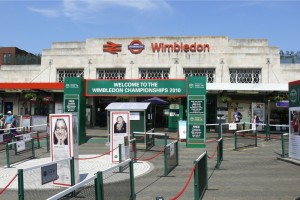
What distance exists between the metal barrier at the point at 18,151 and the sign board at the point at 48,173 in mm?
7390

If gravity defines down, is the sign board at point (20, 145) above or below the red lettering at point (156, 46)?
below

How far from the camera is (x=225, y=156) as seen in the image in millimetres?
17594

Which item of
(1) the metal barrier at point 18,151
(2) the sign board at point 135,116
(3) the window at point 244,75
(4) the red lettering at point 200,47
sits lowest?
(1) the metal barrier at point 18,151

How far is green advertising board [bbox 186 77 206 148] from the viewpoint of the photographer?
21.7 m

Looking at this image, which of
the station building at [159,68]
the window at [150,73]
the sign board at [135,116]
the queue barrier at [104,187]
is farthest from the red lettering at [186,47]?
the queue barrier at [104,187]

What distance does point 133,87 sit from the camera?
79.8 feet

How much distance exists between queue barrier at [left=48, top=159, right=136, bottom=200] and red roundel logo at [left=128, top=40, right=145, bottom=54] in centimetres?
2709

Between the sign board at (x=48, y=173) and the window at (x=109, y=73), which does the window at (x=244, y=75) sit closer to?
the window at (x=109, y=73)

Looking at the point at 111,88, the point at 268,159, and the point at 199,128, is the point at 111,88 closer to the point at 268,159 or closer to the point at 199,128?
the point at 199,128

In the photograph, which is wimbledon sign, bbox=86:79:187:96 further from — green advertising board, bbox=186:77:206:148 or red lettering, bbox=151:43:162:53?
red lettering, bbox=151:43:162:53

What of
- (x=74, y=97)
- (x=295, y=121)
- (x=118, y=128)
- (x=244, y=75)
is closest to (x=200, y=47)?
(x=244, y=75)

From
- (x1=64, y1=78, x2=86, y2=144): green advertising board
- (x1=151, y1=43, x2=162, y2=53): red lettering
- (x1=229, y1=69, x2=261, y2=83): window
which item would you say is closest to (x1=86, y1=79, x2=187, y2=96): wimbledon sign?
(x1=64, y1=78, x2=86, y2=144): green advertising board

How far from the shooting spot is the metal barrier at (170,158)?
12.8 m

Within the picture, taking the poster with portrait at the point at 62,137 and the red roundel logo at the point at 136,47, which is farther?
the red roundel logo at the point at 136,47
